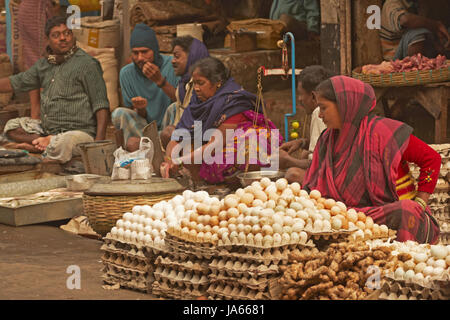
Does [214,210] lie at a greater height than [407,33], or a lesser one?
lesser

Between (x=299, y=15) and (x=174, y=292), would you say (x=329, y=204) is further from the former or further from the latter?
(x=299, y=15)

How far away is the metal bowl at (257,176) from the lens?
629cm

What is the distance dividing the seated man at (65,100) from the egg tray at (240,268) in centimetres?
480

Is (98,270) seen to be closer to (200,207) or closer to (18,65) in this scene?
(200,207)

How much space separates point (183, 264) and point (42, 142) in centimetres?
497

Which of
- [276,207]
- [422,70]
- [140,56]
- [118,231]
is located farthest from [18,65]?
[276,207]

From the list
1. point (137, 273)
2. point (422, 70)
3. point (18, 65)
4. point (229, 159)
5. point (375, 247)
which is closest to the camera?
point (375, 247)

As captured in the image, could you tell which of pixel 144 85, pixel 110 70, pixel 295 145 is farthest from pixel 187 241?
pixel 110 70

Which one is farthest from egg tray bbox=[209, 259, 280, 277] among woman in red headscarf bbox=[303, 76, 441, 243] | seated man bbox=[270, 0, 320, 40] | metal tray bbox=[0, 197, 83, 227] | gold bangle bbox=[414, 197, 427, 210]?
seated man bbox=[270, 0, 320, 40]

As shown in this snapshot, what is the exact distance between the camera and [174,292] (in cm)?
455

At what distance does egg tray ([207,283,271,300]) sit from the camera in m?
4.13

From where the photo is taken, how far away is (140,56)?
8.65 meters

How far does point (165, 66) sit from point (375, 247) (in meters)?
5.05

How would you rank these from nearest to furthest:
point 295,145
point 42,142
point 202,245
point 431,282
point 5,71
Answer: point 431,282 < point 202,245 < point 295,145 < point 42,142 < point 5,71
